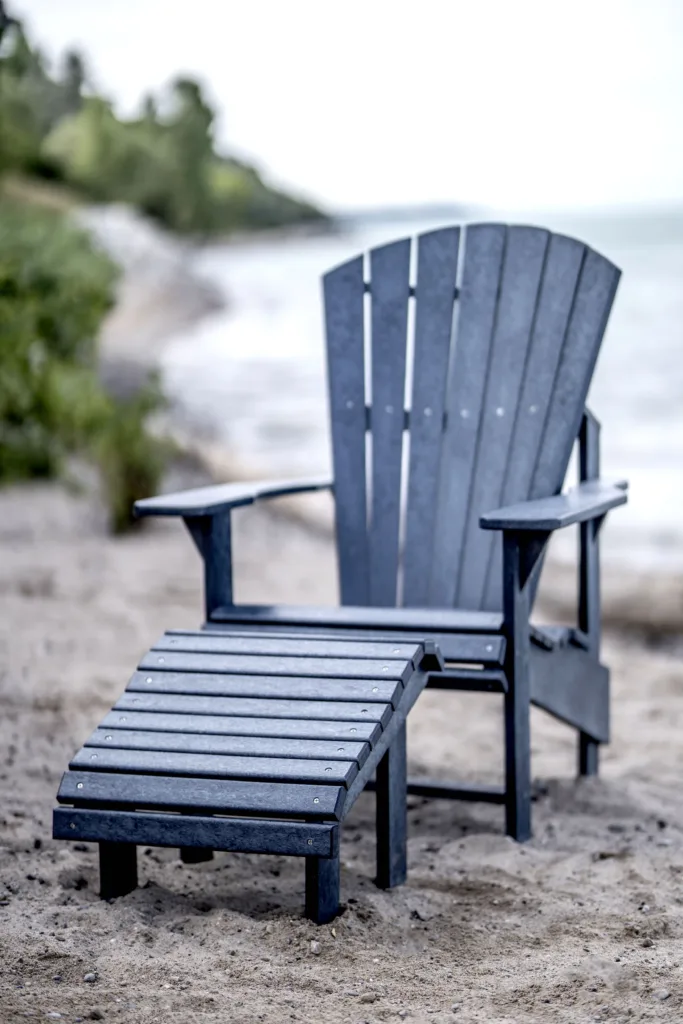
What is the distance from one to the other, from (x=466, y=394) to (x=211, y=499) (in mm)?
774

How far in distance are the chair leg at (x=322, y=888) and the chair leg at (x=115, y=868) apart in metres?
0.33

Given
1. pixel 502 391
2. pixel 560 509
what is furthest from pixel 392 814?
pixel 502 391

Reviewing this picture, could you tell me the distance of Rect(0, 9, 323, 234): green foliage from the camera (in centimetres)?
3675

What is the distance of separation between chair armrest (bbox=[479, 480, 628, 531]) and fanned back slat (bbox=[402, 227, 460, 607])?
0.35 m

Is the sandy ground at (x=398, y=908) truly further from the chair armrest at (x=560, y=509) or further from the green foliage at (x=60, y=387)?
the green foliage at (x=60, y=387)

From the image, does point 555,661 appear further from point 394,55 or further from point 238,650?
point 394,55

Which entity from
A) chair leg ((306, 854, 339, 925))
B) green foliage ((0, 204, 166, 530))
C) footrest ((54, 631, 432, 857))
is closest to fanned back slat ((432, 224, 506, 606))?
footrest ((54, 631, 432, 857))

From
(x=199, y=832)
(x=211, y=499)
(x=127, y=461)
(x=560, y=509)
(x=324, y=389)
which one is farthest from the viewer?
(x=324, y=389)

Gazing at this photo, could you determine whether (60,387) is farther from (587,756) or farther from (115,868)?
(115,868)

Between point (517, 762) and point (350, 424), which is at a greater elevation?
point (350, 424)

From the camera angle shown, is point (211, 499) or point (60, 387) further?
point (60, 387)

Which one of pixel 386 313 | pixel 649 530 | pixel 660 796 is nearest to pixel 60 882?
pixel 660 796

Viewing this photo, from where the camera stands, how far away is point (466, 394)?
308 cm

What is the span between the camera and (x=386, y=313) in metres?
3.14
